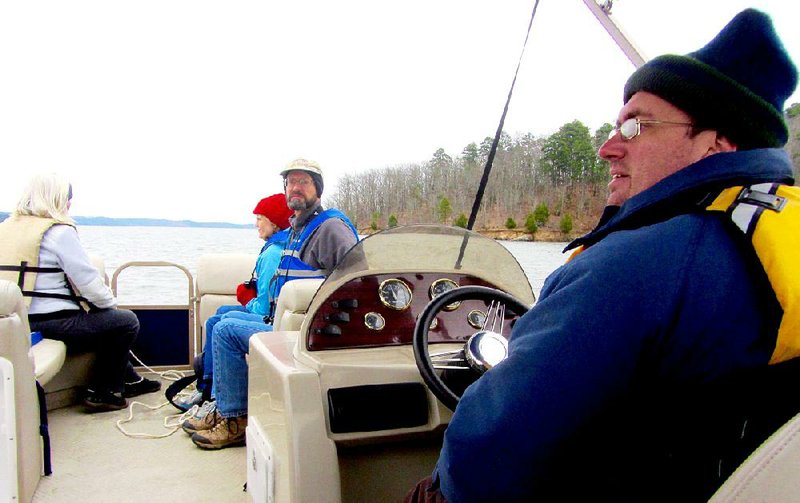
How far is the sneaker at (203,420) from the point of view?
3.24 meters

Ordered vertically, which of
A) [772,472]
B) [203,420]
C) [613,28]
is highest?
[613,28]

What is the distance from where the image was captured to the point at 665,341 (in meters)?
0.81

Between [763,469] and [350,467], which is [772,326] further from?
[350,467]

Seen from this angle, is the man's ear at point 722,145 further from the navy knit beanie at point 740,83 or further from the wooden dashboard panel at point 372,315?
the wooden dashboard panel at point 372,315

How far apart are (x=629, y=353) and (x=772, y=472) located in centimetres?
21

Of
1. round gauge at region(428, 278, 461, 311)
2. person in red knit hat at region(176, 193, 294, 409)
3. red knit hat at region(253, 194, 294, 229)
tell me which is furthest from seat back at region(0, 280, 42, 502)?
red knit hat at region(253, 194, 294, 229)

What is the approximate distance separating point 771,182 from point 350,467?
130 cm

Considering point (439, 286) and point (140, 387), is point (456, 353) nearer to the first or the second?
point (439, 286)

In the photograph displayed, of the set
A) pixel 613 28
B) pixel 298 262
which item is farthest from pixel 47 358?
pixel 613 28

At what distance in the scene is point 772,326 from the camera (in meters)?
0.78

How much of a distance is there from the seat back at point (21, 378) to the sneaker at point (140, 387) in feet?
5.26

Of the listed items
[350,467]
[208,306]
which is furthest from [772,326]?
[208,306]

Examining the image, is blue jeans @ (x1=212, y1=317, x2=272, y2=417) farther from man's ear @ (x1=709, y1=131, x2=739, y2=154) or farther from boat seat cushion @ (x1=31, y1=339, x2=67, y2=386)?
man's ear @ (x1=709, y1=131, x2=739, y2=154)

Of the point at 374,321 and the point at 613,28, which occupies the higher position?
the point at 613,28
